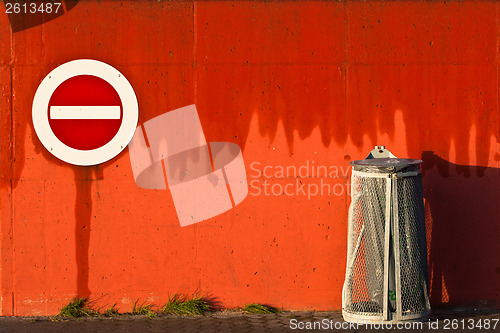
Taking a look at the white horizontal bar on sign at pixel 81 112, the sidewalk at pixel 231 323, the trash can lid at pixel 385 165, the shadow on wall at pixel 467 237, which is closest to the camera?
the trash can lid at pixel 385 165

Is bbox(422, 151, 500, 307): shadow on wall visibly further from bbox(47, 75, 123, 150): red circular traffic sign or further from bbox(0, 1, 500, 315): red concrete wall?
bbox(47, 75, 123, 150): red circular traffic sign

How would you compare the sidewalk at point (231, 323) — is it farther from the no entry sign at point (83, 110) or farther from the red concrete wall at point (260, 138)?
the no entry sign at point (83, 110)

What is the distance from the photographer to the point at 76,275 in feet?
23.0

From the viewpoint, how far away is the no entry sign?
6934 mm

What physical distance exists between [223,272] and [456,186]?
233cm

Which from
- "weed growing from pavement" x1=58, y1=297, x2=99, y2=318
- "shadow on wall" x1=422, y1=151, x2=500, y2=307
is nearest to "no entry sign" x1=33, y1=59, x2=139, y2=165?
"weed growing from pavement" x1=58, y1=297, x2=99, y2=318

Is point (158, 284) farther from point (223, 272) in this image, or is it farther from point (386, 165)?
point (386, 165)

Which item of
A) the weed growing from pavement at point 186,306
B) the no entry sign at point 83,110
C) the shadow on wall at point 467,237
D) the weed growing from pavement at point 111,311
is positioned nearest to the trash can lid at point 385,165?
the shadow on wall at point 467,237

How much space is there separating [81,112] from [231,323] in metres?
2.37

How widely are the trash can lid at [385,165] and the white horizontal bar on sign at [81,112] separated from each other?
7.62ft

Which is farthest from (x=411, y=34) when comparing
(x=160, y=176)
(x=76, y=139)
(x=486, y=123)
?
(x=76, y=139)

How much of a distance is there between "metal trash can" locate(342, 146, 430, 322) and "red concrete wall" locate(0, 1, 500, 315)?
44 centimetres

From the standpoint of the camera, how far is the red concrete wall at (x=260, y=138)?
6.96m

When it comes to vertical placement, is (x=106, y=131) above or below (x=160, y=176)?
above
